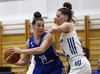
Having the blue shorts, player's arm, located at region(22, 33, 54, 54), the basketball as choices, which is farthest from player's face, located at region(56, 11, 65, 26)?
the basketball

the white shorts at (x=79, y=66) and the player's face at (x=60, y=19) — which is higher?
the player's face at (x=60, y=19)

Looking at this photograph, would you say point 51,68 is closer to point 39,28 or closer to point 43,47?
point 43,47

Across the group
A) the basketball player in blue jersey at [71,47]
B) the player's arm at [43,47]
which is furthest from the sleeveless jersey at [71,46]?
the player's arm at [43,47]

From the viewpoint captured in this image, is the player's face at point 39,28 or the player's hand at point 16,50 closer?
the player's hand at point 16,50

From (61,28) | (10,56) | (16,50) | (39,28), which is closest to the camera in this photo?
(61,28)

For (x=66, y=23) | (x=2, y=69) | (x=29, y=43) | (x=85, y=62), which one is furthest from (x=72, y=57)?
(x=2, y=69)

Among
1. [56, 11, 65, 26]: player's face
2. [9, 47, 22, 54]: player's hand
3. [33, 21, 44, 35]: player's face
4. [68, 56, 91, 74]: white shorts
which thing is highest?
[56, 11, 65, 26]: player's face

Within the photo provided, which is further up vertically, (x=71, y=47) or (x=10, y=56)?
(x=71, y=47)

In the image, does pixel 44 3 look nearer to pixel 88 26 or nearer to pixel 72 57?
pixel 88 26

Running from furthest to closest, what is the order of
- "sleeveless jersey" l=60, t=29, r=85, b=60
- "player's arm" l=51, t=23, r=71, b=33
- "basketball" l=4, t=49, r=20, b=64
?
"basketball" l=4, t=49, r=20, b=64 < "sleeveless jersey" l=60, t=29, r=85, b=60 < "player's arm" l=51, t=23, r=71, b=33

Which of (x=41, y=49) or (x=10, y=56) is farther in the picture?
(x=10, y=56)

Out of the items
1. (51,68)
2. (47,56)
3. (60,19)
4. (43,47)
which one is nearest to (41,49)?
(43,47)

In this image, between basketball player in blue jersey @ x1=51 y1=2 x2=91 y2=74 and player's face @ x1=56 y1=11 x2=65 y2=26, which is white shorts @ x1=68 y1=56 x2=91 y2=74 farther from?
player's face @ x1=56 y1=11 x2=65 y2=26

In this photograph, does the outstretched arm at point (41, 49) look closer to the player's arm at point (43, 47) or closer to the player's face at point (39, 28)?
the player's arm at point (43, 47)
